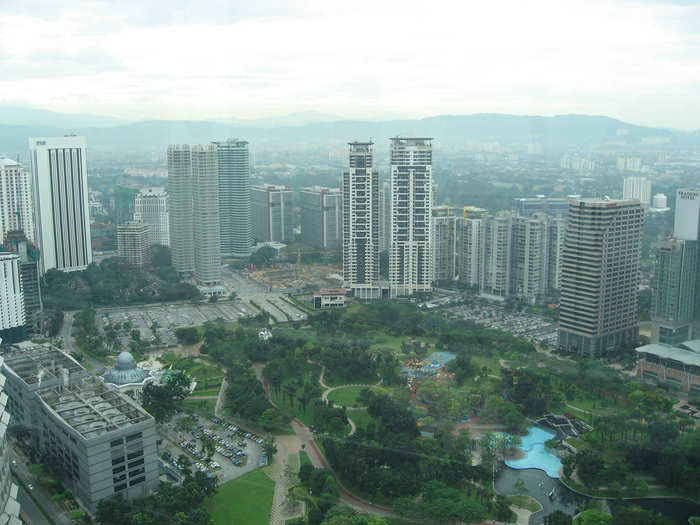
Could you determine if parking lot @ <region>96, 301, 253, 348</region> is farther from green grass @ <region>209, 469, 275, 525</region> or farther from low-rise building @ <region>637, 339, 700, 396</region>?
low-rise building @ <region>637, 339, 700, 396</region>

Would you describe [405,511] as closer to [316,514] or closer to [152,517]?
[316,514]

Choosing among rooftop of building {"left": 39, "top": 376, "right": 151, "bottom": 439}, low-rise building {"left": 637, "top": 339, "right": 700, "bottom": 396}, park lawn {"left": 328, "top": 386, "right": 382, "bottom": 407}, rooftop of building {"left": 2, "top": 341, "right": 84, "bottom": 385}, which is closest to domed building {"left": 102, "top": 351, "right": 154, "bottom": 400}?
rooftop of building {"left": 2, "top": 341, "right": 84, "bottom": 385}

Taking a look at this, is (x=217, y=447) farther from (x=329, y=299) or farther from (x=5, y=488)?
(x=329, y=299)

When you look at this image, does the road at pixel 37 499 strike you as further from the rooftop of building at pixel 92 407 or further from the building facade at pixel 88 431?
the rooftop of building at pixel 92 407

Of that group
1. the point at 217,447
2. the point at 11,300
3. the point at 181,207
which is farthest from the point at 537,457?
the point at 181,207

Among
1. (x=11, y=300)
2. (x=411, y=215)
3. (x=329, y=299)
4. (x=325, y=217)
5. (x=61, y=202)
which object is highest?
(x=61, y=202)

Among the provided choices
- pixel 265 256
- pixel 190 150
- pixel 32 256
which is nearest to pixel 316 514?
pixel 32 256
